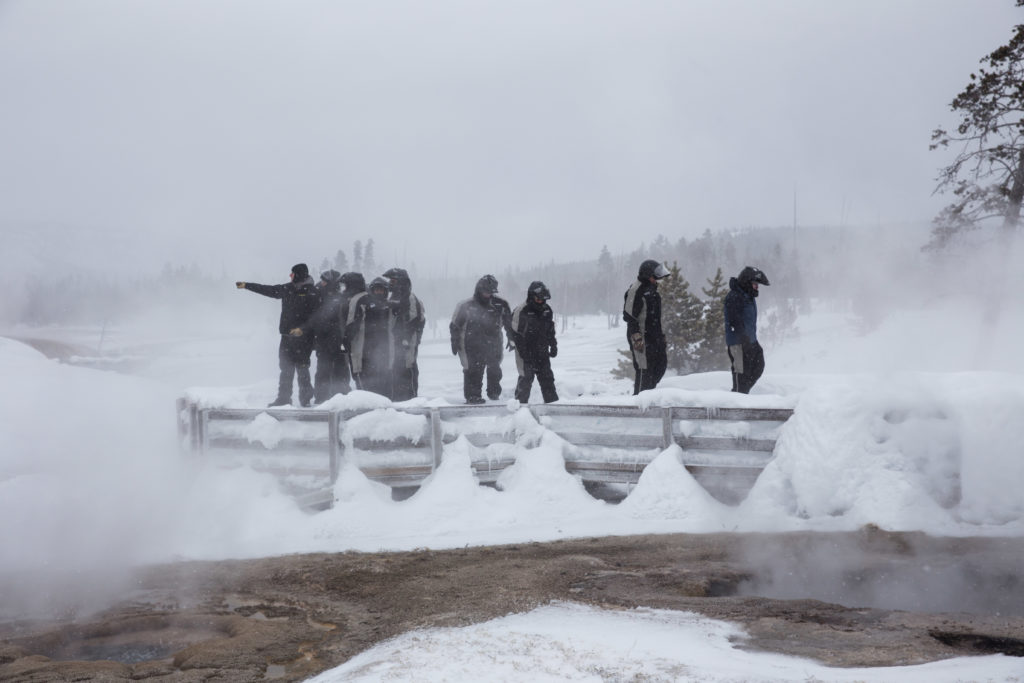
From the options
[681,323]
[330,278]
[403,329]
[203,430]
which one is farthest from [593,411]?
[681,323]

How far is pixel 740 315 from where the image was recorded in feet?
29.0

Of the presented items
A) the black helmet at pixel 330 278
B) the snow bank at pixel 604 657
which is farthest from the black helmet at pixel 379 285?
the snow bank at pixel 604 657

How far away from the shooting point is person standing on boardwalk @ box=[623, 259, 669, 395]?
885 cm

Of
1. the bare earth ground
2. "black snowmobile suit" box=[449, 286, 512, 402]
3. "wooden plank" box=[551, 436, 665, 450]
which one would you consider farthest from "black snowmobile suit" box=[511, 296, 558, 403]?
the bare earth ground

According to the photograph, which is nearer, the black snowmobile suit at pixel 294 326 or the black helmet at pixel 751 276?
the black helmet at pixel 751 276

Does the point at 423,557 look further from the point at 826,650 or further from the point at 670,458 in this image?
the point at 826,650

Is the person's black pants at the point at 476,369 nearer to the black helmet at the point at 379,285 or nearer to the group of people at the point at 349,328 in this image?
the group of people at the point at 349,328

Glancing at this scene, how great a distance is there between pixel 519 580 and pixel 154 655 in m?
2.44

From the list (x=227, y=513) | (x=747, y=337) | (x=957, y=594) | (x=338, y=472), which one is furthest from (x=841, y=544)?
(x=227, y=513)

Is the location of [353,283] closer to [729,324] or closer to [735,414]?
[729,324]

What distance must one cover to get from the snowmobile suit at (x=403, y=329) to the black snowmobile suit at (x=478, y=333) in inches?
23.5

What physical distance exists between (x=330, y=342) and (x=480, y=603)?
609 centimetres

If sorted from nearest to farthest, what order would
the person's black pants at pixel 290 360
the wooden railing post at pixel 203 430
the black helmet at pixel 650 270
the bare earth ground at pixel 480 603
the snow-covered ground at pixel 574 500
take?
the bare earth ground at pixel 480 603 → the snow-covered ground at pixel 574 500 → the wooden railing post at pixel 203 430 → the black helmet at pixel 650 270 → the person's black pants at pixel 290 360

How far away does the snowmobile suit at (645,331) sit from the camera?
8883 mm
